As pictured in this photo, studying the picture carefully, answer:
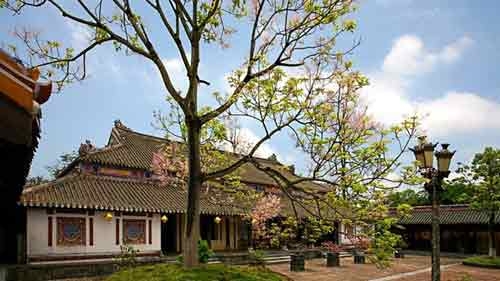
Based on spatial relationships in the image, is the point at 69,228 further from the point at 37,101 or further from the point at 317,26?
the point at 37,101

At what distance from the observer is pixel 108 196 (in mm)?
15266

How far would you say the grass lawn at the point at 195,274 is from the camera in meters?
4.25

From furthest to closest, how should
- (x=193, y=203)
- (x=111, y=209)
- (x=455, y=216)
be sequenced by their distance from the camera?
(x=455, y=216), (x=111, y=209), (x=193, y=203)

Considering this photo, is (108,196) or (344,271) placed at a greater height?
(108,196)

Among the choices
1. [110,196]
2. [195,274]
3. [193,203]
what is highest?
[193,203]

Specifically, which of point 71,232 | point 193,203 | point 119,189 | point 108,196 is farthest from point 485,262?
point 193,203

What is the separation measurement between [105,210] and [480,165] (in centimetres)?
1769

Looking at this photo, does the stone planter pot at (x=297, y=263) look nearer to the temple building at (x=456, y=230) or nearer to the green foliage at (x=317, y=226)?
the temple building at (x=456, y=230)

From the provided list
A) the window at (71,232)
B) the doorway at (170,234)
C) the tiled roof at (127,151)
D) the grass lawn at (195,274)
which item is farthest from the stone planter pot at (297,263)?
the grass lawn at (195,274)

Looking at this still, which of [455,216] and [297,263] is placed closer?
[297,263]

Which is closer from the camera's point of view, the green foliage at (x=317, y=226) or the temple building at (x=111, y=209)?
the green foliage at (x=317, y=226)

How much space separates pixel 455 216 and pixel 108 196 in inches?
792

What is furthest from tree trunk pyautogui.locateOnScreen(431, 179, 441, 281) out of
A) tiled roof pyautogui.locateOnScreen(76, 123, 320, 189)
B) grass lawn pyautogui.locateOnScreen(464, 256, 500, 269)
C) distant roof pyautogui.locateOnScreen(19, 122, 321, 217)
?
grass lawn pyautogui.locateOnScreen(464, 256, 500, 269)

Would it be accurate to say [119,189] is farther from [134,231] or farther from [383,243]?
[383,243]
